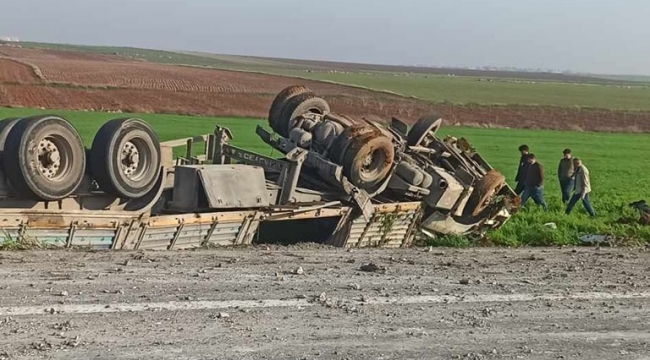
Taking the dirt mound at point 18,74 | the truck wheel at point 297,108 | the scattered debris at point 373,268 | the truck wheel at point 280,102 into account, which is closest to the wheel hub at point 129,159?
the scattered debris at point 373,268

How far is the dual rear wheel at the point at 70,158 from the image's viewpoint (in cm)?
732

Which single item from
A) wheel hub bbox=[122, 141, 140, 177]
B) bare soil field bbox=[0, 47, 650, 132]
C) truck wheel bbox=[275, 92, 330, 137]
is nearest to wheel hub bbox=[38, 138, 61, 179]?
wheel hub bbox=[122, 141, 140, 177]

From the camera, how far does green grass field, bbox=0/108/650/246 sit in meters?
12.3

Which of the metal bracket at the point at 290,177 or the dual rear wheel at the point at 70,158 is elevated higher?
the dual rear wheel at the point at 70,158

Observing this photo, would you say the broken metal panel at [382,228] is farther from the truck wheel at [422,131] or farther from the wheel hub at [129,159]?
the wheel hub at [129,159]

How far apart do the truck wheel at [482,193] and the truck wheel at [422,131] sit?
A: 0.91 metres

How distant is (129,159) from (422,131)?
14.1ft

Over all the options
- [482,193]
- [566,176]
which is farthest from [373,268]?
[566,176]

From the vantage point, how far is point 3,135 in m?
7.56

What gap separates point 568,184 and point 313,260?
31.5 feet

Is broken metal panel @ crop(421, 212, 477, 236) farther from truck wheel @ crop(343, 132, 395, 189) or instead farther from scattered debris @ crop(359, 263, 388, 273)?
scattered debris @ crop(359, 263, 388, 273)

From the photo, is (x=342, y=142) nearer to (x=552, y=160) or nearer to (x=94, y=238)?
(x=94, y=238)

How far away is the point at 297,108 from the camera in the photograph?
10648 millimetres

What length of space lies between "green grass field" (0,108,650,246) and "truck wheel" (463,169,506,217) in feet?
1.47
